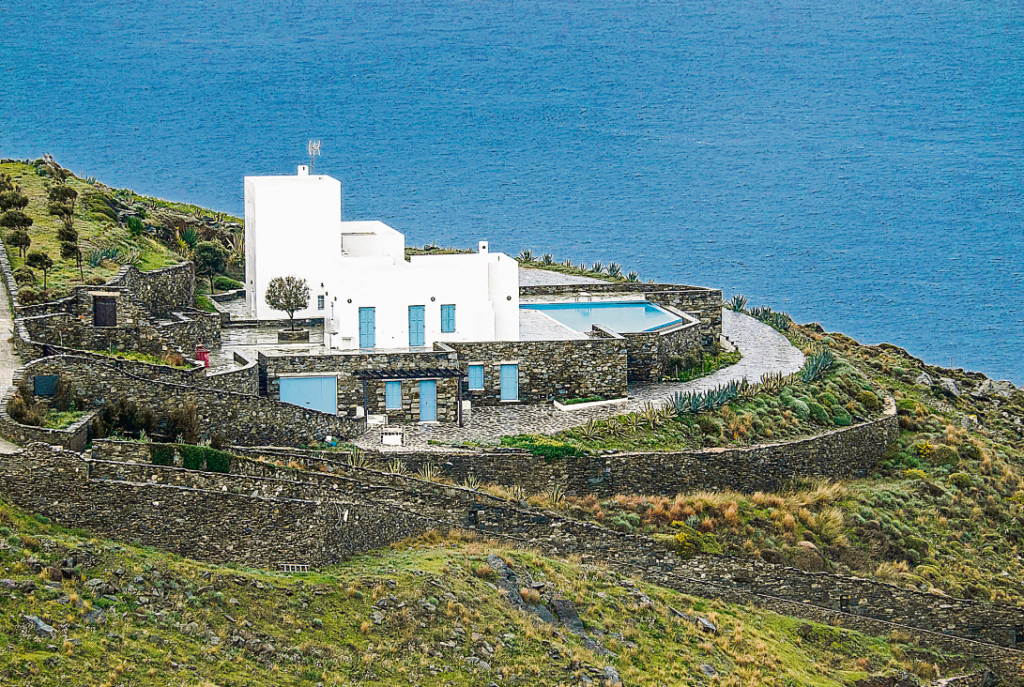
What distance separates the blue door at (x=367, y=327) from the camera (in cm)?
3903

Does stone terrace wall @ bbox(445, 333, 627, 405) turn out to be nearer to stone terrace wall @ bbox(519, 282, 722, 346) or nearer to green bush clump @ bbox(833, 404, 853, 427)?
green bush clump @ bbox(833, 404, 853, 427)

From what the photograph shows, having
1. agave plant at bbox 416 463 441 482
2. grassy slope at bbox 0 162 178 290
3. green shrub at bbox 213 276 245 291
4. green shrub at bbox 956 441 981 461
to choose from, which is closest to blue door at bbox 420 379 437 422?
agave plant at bbox 416 463 441 482

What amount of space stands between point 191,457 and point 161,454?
21.4 inches

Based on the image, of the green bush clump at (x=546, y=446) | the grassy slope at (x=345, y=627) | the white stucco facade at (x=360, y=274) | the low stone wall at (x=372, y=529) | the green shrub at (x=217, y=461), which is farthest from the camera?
the white stucco facade at (x=360, y=274)

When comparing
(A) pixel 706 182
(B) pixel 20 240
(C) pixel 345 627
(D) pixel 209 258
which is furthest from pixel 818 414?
(A) pixel 706 182

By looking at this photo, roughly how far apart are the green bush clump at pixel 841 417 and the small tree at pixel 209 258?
2040cm

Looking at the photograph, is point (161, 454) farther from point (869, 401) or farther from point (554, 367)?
→ point (869, 401)

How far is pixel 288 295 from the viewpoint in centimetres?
4206

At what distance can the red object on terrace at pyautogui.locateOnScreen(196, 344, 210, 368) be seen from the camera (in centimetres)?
3752

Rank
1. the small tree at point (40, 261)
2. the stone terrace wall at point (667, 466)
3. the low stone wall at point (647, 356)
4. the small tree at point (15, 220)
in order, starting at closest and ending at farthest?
the stone terrace wall at point (667, 466) < the small tree at point (40, 261) < the low stone wall at point (647, 356) < the small tree at point (15, 220)

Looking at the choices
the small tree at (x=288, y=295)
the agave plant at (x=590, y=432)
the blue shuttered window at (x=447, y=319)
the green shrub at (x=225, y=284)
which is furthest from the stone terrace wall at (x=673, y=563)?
the green shrub at (x=225, y=284)

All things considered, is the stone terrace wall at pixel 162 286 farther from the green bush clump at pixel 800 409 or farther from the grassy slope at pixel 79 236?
the green bush clump at pixel 800 409

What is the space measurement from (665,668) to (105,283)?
18.6 m

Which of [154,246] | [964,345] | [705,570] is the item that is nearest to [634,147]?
[964,345]
